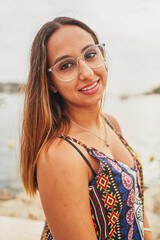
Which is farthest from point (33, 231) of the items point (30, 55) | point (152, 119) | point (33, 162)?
point (152, 119)

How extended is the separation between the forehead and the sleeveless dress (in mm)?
525

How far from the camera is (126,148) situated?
5.65 feet

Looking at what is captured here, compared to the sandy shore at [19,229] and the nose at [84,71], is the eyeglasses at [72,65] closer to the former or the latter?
the nose at [84,71]

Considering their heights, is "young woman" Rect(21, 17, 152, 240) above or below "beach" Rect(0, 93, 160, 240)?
above

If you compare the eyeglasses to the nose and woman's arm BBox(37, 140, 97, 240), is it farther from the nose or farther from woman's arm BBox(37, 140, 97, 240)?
woman's arm BBox(37, 140, 97, 240)

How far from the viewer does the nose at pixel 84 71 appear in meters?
1.36

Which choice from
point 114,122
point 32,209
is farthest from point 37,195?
point 114,122

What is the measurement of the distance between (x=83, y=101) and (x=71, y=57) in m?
0.28

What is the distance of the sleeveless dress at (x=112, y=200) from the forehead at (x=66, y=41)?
1.72 ft

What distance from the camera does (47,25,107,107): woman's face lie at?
4.47ft

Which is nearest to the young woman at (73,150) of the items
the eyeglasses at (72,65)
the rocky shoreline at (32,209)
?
the eyeglasses at (72,65)

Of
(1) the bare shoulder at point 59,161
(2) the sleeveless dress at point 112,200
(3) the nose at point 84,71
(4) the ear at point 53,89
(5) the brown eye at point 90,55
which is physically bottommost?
(2) the sleeveless dress at point 112,200

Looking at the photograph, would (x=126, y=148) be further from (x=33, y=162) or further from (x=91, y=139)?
(x=33, y=162)

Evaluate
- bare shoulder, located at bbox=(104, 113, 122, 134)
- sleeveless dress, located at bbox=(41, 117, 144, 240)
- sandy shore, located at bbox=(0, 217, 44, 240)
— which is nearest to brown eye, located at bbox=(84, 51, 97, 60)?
sleeveless dress, located at bbox=(41, 117, 144, 240)
